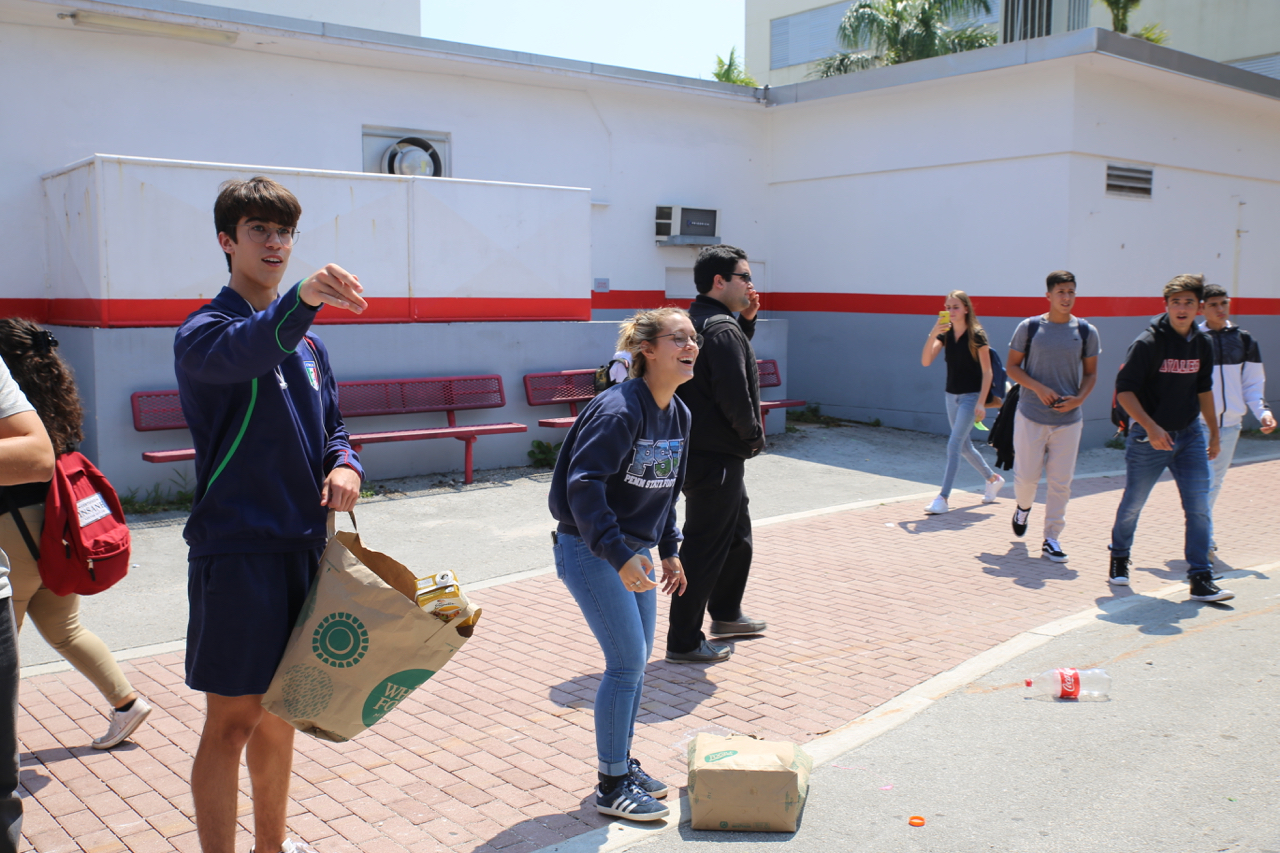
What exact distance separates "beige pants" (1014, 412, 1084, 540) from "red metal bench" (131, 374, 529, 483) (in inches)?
192

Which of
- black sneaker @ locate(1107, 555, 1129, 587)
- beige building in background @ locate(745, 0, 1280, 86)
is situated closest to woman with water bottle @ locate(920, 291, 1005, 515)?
black sneaker @ locate(1107, 555, 1129, 587)

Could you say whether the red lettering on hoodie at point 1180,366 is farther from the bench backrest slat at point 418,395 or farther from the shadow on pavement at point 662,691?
the bench backrest slat at point 418,395

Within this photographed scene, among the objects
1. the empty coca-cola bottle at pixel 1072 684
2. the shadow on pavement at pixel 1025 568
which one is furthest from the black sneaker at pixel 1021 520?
the empty coca-cola bottle at pixel 1072 684

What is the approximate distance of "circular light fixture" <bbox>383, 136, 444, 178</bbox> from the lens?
40.9 feet

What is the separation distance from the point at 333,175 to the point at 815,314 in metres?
8.19

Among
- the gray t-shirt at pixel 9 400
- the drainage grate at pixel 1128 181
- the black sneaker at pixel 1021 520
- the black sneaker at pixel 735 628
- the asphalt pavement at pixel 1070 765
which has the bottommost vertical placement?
the asphalt pavement at pixel 1070 765

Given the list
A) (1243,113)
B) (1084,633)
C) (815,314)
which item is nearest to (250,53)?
(815,314)

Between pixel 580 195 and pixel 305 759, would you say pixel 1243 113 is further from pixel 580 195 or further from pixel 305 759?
pixel 305 759

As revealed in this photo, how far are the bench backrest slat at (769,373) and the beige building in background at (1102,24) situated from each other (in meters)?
17.1

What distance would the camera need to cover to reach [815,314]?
1579 cm

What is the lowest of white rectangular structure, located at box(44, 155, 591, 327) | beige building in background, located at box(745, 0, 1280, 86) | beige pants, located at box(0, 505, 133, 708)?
beige pants, located at box(0, 505, 133, 708)

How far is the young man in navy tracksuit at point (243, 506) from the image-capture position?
9.09ft

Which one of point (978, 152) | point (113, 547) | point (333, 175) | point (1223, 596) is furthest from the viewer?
point (978, 152)

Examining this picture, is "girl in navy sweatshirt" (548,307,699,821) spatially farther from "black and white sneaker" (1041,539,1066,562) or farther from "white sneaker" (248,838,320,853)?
"black and white sneaker" (1041,539,1066,562)
